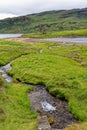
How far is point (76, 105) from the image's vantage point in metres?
44.3

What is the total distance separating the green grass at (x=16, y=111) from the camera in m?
35.7

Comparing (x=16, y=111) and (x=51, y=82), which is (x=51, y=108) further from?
(x=51, y=82)

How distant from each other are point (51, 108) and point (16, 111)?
240 inches

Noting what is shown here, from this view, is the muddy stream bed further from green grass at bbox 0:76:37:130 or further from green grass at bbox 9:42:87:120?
green grass at bbox 0:76:37:130

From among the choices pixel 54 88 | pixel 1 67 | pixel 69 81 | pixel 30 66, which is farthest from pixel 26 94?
pixel 1 67

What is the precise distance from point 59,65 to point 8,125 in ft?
130

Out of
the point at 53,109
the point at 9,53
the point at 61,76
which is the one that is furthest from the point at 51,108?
the point at 9,53

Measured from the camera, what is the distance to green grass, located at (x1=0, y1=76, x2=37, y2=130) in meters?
35.7

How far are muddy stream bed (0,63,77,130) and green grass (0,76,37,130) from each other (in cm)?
142

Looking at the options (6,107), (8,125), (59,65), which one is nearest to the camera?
(8,125)

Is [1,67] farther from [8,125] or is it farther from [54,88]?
[8,125]

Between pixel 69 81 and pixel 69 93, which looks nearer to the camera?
pixel 69 93

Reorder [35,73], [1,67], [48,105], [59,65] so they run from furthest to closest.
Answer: [1,67]
[59,65]
[35,73]
[48,105]

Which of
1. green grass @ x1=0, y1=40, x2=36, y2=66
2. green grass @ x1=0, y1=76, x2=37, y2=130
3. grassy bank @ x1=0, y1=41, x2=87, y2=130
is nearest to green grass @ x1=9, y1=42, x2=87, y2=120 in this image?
grassy bank @ x1=0, y1=41, x2=87, y2=130
